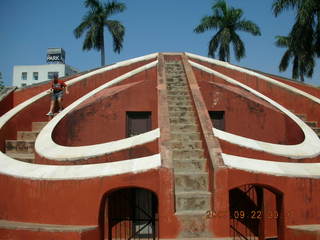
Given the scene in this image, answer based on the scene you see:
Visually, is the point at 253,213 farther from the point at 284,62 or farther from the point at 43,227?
the point at 284,62

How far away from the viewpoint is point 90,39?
23.0 m

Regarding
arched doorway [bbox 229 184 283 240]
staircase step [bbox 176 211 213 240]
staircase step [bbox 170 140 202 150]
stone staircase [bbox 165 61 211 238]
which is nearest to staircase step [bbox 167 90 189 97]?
stone staircase [bbox 165 61 211 238]

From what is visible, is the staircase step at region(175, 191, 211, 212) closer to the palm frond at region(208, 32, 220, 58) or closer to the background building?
the palm frond at region(208, 32, 220, 58)

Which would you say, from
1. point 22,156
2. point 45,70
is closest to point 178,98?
point 22,156

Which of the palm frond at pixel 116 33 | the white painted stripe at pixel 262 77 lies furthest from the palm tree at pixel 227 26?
the white painted stripe at pixel 262 77

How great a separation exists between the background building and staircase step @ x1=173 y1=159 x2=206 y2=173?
46.0 meters

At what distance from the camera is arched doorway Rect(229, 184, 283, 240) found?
5340 mm

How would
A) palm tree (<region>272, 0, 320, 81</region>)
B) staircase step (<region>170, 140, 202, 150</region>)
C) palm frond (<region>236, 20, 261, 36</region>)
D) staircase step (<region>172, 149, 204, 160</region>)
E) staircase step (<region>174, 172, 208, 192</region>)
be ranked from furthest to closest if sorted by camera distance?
1. palm frond (<region>236, 20, 261, 36</region>)
2. palm tree (<region>272, 0, 320, 81</region>)
3. staircase step (<region>170, 140, 202, 150</region>)
4. staircase step (<region>172, 149, 204, 160</region>)
5. staircase step (<region>174, 172, 208, 192</region>)

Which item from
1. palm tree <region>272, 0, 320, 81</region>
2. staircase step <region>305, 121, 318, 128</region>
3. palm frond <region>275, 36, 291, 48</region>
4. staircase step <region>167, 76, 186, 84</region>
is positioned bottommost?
staircase step <region>305, 121, 318, 128</region>

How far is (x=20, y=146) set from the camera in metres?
6.61

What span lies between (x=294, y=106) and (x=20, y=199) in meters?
7.42

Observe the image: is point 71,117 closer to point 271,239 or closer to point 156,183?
point 156,183

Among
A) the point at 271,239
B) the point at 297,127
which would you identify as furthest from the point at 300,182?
the point at 297,127

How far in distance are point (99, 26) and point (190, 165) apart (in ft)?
66.2
